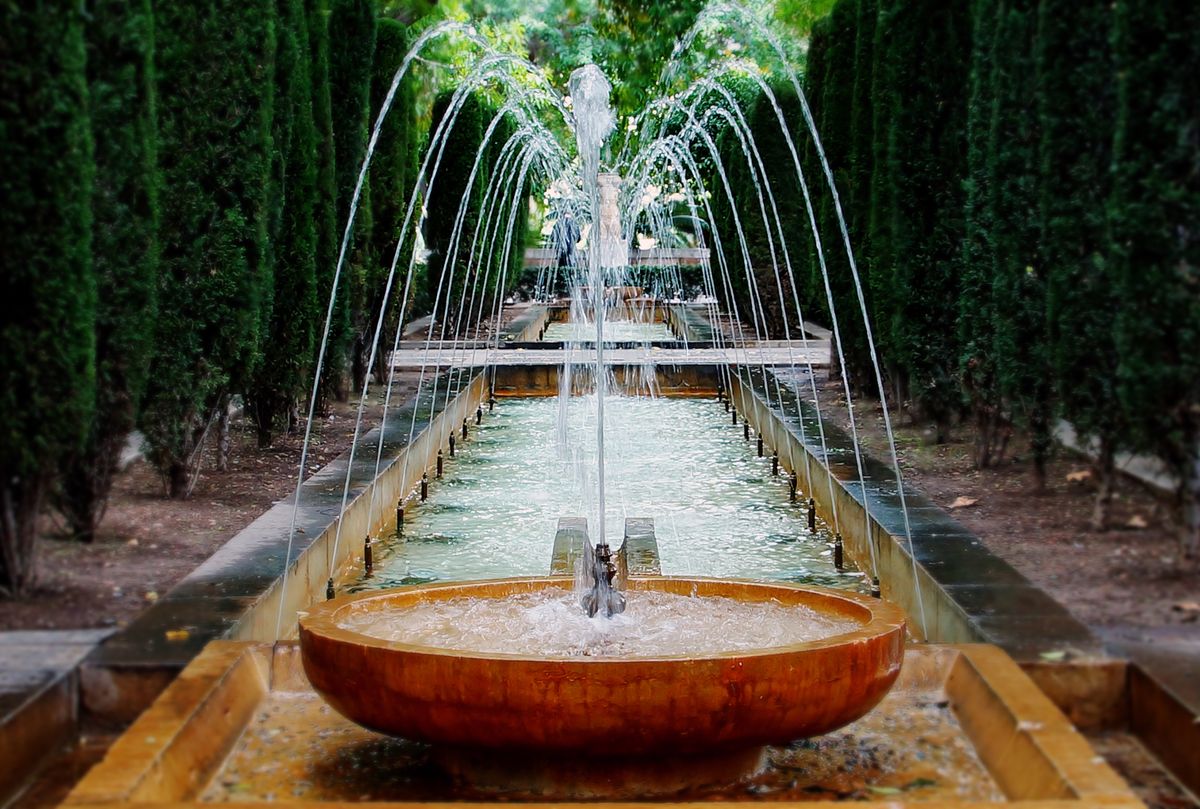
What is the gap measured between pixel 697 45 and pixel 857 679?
973 inches

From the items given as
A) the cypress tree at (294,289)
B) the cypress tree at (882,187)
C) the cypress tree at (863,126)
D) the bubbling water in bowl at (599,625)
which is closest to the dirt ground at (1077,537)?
the bubbling water in bowl at (599,625)

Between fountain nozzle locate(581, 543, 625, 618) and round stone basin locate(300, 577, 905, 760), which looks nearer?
round stone basin locate(300, 577, 905, 760)

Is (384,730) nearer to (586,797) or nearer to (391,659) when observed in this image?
(391,659)

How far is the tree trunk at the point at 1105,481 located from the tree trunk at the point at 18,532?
15.0ft

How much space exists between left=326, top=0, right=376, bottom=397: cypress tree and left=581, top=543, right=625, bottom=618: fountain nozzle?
26.6 ft

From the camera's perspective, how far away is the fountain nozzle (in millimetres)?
4414

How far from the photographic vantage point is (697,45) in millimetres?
26969

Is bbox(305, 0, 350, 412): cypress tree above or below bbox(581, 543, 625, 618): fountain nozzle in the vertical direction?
above

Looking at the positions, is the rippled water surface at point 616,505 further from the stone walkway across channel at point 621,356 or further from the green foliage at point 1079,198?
the stone walkway across channel at point 621,356

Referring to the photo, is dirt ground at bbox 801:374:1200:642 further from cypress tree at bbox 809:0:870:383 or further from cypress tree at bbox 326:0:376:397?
cypress tree at bbox 326:0:376:397

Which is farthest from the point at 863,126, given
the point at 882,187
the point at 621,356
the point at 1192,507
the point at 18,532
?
the point at 18,532

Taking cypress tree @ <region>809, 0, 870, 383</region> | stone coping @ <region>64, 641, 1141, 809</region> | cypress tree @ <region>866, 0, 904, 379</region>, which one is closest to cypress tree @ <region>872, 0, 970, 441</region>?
cypress tree @ <region>866, 0, 904, 379</region>

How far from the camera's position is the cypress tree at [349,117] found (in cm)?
1235

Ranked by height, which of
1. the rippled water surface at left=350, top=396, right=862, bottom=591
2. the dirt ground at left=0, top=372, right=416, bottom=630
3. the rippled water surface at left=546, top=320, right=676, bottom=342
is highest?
the rippled water surface at left=546, top=320, right=676, bottom=342
